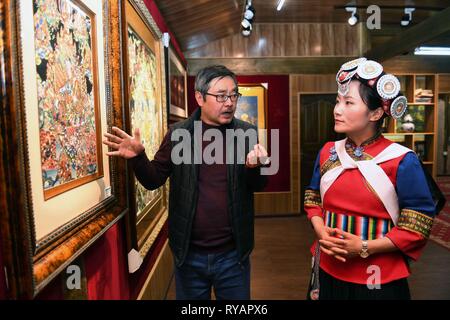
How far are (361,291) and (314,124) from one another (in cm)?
511

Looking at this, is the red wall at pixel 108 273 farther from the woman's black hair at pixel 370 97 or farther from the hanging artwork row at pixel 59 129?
the woman's black hair at pixel 370 97

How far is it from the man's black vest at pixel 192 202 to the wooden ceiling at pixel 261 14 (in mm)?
2434

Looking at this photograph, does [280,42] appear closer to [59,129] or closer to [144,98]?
[144,98]

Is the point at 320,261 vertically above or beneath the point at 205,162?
beneath

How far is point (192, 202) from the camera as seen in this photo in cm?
161

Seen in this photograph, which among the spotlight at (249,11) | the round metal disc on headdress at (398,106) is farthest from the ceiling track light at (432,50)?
the round metal disc on headdress at (398,106)

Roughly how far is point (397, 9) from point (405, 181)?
519 centimetres

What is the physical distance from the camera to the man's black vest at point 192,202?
63.7 inches

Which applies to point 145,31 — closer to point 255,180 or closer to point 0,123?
point 255,180

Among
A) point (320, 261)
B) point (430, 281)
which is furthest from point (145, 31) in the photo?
point (430, 281)

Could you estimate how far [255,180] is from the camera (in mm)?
1635

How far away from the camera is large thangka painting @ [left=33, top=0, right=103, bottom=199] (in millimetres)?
1056

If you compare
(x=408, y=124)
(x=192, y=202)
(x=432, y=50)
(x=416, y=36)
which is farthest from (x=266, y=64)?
(x=192, y=202)

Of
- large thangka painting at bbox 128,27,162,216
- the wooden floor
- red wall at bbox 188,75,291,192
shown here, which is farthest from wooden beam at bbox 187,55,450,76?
large thangka painting at bbox 128,27,162,216
